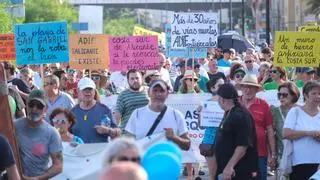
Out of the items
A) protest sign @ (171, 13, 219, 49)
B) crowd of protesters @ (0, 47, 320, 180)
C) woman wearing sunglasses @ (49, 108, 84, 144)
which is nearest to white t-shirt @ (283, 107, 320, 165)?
crowd of protesters @ (0, 47, 320, 180)

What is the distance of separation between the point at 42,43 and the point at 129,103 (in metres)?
3.52

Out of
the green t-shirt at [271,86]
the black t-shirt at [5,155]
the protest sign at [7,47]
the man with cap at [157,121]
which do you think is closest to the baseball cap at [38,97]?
the man with cap at [157,121]

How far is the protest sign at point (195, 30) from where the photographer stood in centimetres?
1866

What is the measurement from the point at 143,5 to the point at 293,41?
96605 millimetres

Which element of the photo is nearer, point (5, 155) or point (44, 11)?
point (5, 155)

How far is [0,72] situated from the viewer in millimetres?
8547

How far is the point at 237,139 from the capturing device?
9.20 m

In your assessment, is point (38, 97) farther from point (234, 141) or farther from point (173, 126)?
point (234, 141)

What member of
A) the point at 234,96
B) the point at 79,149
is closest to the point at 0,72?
the point at 79,149

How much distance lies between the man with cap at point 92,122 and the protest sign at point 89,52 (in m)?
7.81

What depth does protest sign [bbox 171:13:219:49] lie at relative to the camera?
18.7 meters

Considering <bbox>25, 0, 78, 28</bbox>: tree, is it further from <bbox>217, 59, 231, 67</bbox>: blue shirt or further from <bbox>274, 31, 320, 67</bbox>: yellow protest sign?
<bbox>274, 31, 320, 67</bbox>: yellow protest sign

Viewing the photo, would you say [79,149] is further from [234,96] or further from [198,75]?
[198,75]

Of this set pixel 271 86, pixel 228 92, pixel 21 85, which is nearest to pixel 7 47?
pixel 21 85
